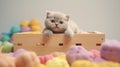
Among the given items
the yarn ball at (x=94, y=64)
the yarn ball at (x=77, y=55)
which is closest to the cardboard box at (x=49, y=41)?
the yarn ball at (x=77, y=55)

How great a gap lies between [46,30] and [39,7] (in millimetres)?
1158

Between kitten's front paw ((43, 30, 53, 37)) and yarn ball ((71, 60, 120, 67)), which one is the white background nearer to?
kitten's front paw ((43, 30, 53, 37))

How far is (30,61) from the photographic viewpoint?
1.66 feet

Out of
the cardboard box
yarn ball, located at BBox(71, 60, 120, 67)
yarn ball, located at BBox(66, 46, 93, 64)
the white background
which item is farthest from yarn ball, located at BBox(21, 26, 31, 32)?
yarn ball, located at BBox(71, 60, 120, 67)

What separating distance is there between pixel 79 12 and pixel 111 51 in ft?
6.04

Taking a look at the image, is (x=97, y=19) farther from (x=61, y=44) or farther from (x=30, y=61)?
Answer: (x=30, y=61)

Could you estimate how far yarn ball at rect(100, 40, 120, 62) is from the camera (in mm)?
571

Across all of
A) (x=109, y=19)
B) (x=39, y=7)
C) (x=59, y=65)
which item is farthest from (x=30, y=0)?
(x=59, y=65)

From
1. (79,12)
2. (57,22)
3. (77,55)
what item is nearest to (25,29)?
(79,12)

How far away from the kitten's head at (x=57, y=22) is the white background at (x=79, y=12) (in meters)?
1.13

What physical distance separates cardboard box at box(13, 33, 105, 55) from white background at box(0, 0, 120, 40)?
1119 millimetres

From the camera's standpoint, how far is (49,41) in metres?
1.26

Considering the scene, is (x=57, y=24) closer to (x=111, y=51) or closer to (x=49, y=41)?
(x=49, y=41)

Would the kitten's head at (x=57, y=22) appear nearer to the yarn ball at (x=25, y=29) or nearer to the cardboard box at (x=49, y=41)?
the cardboard box at (x=49, y=41)
